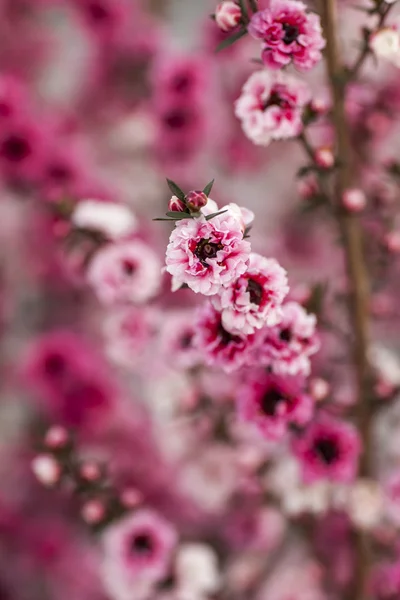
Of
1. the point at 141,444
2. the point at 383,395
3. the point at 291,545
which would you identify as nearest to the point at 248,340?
the point at 383,395

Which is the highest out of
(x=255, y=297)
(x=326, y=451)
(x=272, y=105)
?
(x=272, y=105)

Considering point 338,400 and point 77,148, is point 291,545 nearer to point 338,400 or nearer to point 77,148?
point 338,400

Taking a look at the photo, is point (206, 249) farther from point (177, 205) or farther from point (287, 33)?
point (287, 33)

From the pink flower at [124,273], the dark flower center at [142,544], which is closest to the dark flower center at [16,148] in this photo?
the pink flower at [124,273]

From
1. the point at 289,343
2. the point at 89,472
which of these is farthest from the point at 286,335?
the point at 89,472

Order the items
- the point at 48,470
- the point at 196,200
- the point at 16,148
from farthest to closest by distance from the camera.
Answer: the point at 16,148 < the point at 48,470 < the point at 196,200

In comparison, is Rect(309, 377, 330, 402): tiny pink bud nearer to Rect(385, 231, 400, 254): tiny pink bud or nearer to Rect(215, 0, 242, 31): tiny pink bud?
Rect(385, 231, 400, 254): tiny pink bud

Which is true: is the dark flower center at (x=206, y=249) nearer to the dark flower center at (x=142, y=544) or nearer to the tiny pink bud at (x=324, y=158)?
the tiny pink bud at (x=324, y=158)
